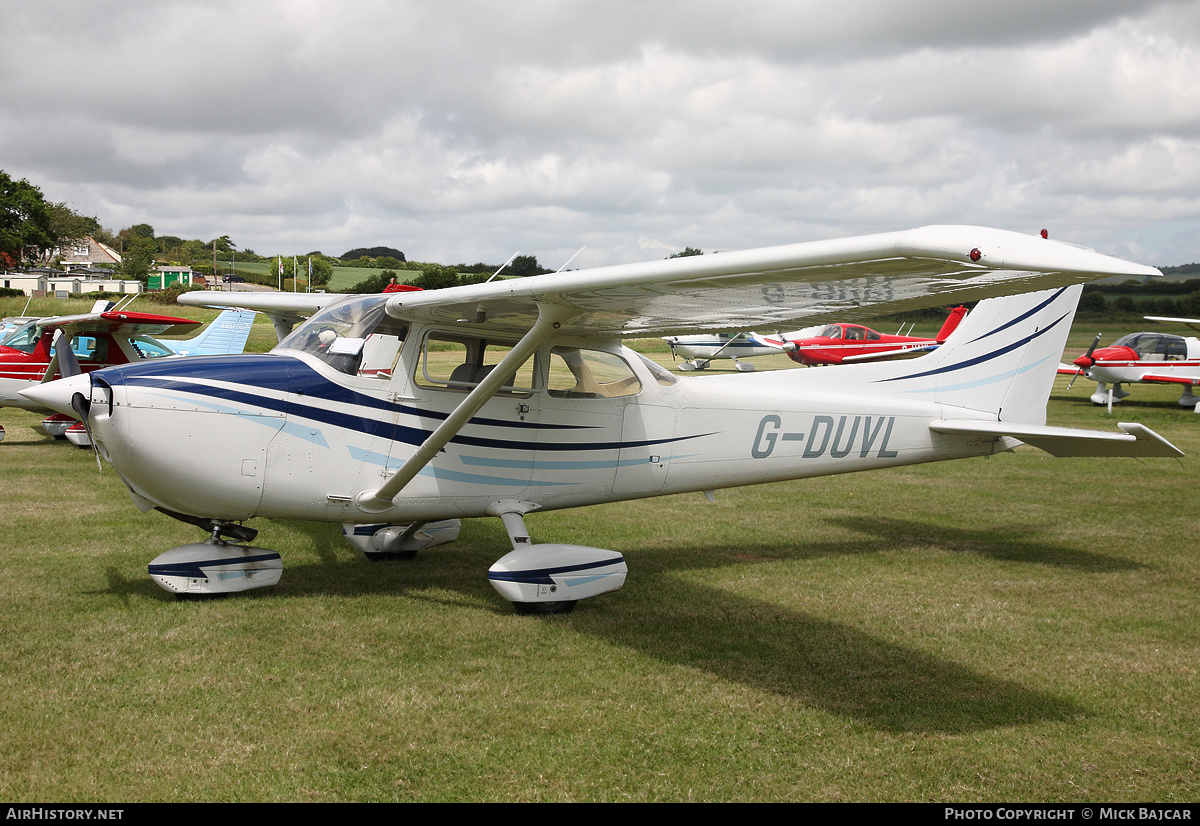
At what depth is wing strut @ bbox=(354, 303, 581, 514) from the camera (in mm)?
4680

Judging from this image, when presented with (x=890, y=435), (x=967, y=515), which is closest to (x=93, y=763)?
(x=890, y=435)

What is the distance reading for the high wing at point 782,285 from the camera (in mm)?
2926

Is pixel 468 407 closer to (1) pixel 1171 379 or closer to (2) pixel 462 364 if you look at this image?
(2) pixel 462 364

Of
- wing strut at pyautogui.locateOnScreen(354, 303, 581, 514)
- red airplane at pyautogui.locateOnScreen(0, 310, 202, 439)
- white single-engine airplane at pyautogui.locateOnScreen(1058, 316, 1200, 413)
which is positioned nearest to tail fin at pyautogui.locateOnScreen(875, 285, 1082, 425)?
wing strut at pyautogui.locateOnScreen(354, 303, 581, 514)

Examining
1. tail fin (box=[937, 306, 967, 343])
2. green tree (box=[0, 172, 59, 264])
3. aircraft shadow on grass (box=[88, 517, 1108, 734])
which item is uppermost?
green tree (box=[0, 172, 59, 264])

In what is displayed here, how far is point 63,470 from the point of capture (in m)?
10.6

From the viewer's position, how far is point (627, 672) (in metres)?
4.60

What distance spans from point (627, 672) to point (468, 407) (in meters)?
1.86

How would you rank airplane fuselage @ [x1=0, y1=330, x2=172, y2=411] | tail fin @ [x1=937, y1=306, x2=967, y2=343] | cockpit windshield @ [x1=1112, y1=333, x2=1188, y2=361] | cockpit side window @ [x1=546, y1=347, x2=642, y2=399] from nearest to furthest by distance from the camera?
1. cockpit side window @ [x1=546, y1=347, x2=642, y2=399]
2. airplane fuselage @ [x1=0, y1=330, x2=172, y2=411]
3. cockpit windshield @ [x1=1112, y1=333, x2=1188, y2=361]
4. tail fin @ [x1=937, y1=306, x2=967, y2=343]

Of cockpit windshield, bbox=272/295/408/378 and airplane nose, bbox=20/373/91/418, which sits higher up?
cockpit windshield, bbox=272/295/408/378

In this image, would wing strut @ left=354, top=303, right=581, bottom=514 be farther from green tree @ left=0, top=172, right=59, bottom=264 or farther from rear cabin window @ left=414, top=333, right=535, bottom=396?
green tree @ left=0, top=172, right=59, bottom=264

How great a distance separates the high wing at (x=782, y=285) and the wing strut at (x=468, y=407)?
67 mm

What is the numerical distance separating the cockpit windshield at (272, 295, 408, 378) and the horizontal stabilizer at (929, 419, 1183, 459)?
184 inches

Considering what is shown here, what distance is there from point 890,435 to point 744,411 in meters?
1.43
